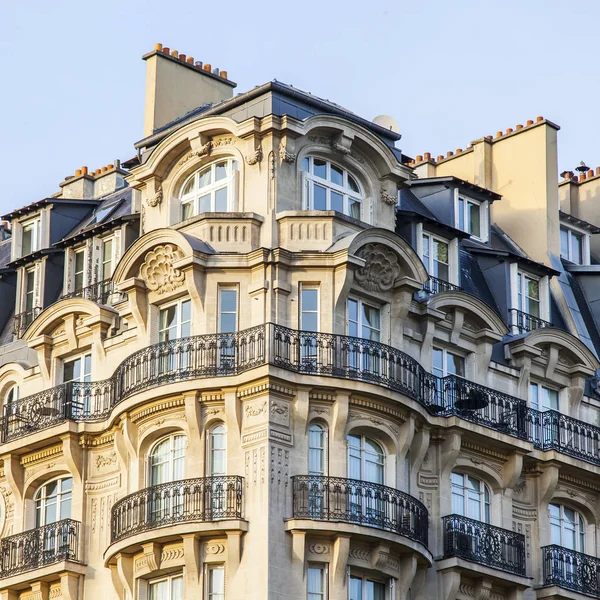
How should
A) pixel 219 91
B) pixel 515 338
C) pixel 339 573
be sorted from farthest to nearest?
pixel 219 91 < pixel 515 338 < pixel 339 573

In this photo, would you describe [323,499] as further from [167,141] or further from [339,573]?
[167,141]

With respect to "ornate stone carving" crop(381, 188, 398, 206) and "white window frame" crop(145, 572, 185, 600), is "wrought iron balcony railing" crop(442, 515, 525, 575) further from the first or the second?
"ornate stone carving" crop(381, 188, 398, 206)

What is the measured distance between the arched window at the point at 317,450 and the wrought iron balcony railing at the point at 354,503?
412 millimetres

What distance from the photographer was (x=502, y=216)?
43.5 m

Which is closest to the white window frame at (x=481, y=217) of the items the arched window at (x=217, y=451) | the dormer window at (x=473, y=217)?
the dormer window at (x=473, y=217)

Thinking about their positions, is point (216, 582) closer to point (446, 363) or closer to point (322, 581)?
point (322, 581)

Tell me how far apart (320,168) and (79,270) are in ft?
17.8

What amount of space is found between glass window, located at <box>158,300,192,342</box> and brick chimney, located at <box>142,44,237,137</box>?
Result: 5.58 metres

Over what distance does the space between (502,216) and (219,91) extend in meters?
6.25

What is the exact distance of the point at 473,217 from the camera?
41.8 m

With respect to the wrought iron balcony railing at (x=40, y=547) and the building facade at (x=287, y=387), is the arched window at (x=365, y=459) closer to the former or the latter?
the building facade at (x=287, y=387)

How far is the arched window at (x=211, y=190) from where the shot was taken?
37250 mm

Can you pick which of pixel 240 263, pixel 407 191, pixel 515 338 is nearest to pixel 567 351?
pixel 515 338

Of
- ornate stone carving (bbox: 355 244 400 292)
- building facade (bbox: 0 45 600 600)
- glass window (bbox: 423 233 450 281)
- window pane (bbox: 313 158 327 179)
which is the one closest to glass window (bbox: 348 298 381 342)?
building facade (bbox: 0 45 600 600)
